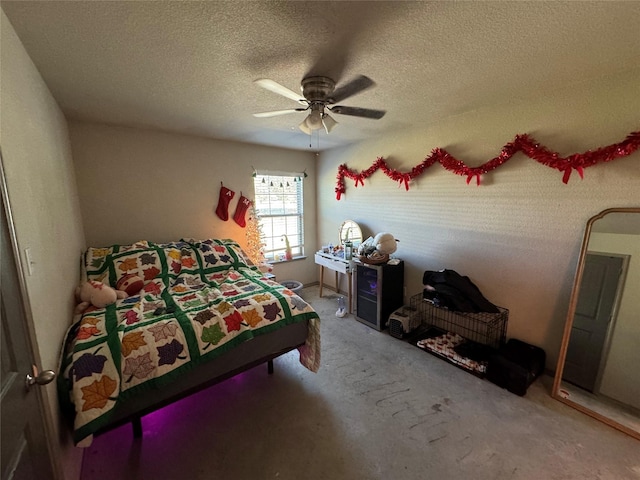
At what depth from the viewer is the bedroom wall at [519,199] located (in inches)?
74.4

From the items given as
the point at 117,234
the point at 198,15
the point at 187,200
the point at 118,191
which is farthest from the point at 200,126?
the point at 198,15

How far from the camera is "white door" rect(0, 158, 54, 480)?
0.79 meters

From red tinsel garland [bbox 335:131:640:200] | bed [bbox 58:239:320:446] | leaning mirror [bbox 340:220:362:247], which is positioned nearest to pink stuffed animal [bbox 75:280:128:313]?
bed [bbox 58:239:320:446]

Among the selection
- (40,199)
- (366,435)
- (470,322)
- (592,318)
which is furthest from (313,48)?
(470,322)

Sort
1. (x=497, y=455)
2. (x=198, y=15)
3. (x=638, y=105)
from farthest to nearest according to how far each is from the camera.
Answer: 1. (x=638, y=105)
2. (x=497, y=455)
3. (x=198, y=15)

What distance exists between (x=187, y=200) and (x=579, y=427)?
4052mm

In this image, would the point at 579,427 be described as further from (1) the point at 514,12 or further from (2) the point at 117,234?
(2) the point at 117,234

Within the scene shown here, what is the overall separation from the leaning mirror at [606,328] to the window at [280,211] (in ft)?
10.9

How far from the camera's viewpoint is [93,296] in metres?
2.09

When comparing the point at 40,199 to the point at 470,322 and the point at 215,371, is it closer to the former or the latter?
the point at 215,371

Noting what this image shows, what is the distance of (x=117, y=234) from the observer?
2.92 metres

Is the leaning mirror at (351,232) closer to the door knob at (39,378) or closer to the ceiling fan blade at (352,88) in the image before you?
the ceiling fan blade at (352,88)

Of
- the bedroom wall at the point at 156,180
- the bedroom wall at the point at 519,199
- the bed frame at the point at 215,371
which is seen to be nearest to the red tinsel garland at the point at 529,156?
the bedroom wall at the point at 519,199

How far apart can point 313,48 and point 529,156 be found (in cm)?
194
